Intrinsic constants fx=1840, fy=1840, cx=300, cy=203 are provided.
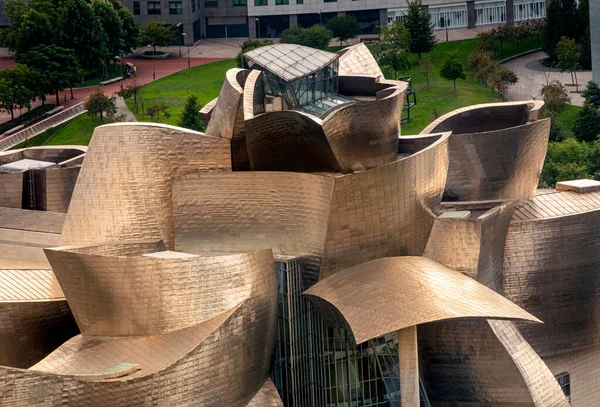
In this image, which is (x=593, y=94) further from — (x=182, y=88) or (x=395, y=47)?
(x=182, y=88)

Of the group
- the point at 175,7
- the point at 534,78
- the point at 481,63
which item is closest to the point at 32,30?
the point at 175,7

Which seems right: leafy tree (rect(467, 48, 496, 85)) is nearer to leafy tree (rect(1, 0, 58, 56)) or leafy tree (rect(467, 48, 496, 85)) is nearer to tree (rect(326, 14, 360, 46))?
tree (rect(326, 14, 360, 46))

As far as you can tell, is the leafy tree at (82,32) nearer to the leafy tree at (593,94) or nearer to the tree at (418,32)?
the tree at (418,32)

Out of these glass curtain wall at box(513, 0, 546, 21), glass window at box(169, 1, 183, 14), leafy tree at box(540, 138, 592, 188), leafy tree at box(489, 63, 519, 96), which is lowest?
leafy tree at box(540, 138, 592, 188)

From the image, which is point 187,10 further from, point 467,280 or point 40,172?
point 467,280

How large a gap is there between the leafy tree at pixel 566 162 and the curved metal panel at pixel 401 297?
31.5m

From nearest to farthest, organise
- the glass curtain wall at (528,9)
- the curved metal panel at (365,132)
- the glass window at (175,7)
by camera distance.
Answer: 1. the curved metal panel at (365,132)
2. the glass curtain wall at (528,9)
3. the glass window at (175,7)

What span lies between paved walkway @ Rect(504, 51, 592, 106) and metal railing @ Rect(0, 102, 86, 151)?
79.8 feet

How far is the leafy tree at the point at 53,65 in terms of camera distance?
104812 millimetres

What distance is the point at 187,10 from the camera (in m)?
127

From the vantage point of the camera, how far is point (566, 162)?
85500mm

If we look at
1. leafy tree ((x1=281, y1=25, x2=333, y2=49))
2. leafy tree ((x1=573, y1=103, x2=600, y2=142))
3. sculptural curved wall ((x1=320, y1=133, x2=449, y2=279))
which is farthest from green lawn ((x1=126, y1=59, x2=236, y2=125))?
sculptural curved wall ((x1=320, y1=133, x2=449, y2=279))

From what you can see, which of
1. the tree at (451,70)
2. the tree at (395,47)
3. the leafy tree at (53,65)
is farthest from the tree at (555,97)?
the leafy tree at (53,65)

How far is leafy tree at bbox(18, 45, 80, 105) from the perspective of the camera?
10481 cm
